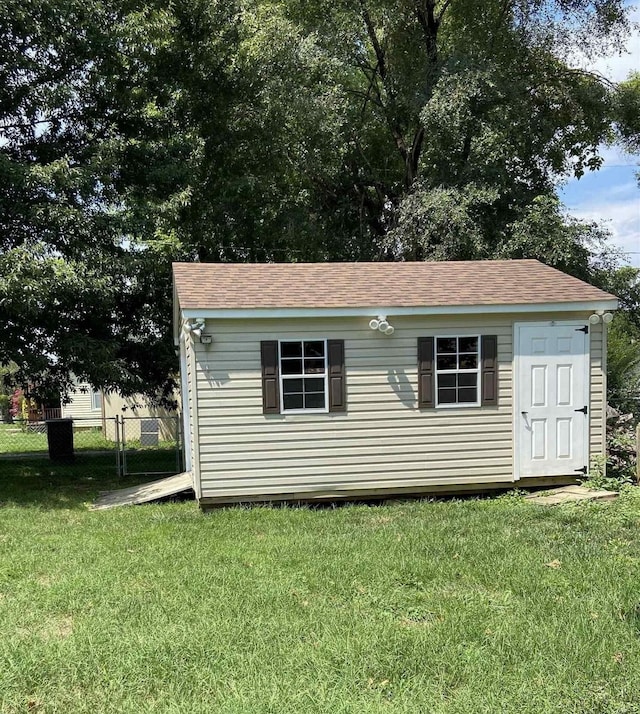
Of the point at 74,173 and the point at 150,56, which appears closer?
the point at 74,173

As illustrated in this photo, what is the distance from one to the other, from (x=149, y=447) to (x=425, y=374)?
1011cm

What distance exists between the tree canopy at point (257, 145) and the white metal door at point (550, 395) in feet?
17.1

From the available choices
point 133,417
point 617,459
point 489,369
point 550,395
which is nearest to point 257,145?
point 133,417

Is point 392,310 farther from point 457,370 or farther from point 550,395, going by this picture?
point 550,395

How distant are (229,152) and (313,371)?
9.40 metres

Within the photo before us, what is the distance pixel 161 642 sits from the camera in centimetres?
390

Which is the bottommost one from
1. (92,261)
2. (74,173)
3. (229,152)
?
(92,261)

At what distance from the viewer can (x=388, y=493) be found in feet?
27.1

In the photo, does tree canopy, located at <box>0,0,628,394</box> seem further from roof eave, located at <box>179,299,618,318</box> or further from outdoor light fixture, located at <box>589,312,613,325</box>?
outdoor light fixture, located at <box>589,312,613,325</box>

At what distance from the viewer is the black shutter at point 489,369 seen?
830 cm

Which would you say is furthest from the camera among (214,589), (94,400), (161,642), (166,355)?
(94,400)

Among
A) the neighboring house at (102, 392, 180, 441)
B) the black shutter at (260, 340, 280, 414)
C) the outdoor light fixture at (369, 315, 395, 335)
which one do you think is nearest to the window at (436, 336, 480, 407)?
the outdoor light fixture at (369, 315, 395, 335)

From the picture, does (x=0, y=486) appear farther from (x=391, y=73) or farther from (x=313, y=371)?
(x=391, y=73)

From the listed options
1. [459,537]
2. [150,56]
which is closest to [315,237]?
[150,56]
